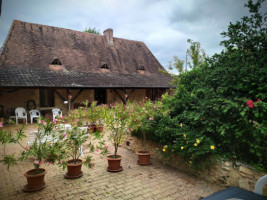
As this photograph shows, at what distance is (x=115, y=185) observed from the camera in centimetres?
366

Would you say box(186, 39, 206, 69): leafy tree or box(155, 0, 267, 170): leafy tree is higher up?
box(186, 39, 206, 69): leafy tree

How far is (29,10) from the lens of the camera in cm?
484

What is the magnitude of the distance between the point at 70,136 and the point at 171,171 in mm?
2373

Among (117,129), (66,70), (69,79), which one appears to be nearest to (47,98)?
(66,70)

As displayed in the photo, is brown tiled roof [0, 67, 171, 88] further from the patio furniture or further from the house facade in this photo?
the patio furniture

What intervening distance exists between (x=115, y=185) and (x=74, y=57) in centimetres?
1239

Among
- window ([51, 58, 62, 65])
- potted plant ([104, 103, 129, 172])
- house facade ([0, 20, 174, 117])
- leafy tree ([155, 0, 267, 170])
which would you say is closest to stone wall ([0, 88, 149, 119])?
house facade ([0, 20, 174, 117])

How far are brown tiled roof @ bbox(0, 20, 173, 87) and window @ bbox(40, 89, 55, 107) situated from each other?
1.59 metres

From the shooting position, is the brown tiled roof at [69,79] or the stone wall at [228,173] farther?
the brown tiled roof at [69,79]

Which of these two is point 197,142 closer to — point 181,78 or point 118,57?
point 181,78

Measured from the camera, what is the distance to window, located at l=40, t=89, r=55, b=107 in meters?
13.0

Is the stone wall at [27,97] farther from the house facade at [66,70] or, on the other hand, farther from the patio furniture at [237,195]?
the patio furniture at [237,195]

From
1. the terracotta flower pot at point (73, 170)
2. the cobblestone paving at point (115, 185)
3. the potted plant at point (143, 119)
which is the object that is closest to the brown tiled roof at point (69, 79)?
the cobblestone paving at point (115, 185)

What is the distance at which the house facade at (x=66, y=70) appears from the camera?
37.0ft
